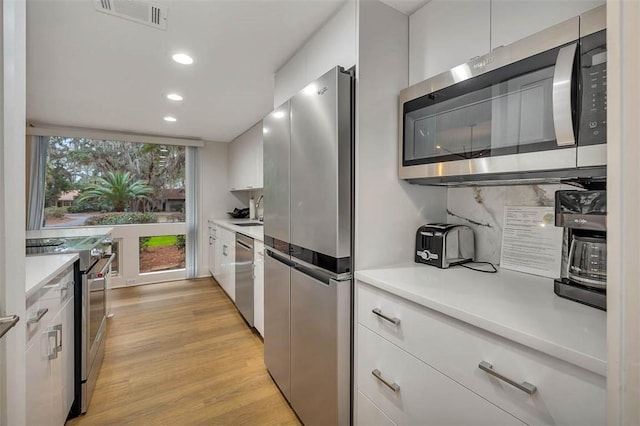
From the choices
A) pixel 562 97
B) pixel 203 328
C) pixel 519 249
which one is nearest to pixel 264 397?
pixel 203 328

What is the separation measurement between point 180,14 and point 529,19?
1607 millimetres

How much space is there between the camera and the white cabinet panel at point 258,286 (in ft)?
7.84

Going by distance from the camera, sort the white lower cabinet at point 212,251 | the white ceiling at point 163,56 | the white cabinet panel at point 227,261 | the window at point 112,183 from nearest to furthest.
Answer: the white ceiling at point 163,56, the white cabinet panel at point 227,261, the window at point 112,183, the white lower cabinet at point 212,251

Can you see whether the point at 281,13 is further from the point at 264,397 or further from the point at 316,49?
the point at 264,397

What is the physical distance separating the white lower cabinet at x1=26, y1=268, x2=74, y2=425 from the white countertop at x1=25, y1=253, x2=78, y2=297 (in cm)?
6

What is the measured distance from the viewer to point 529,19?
103cm

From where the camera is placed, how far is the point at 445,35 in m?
1.31

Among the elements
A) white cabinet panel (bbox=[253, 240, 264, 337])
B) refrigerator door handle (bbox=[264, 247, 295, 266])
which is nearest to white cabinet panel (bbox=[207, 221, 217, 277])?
white cabinet panel (bbox=[253, 240, 264, 337])

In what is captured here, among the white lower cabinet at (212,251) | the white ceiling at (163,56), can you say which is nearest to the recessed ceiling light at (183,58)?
the white ceiling at (163,56)

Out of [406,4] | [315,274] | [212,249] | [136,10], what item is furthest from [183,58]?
[212,249]

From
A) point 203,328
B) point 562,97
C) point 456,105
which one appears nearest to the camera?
point 562,97

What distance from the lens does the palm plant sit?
3979mm

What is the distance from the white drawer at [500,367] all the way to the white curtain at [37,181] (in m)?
4.54

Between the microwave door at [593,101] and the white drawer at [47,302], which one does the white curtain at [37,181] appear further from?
the microwave door at [593,101]
